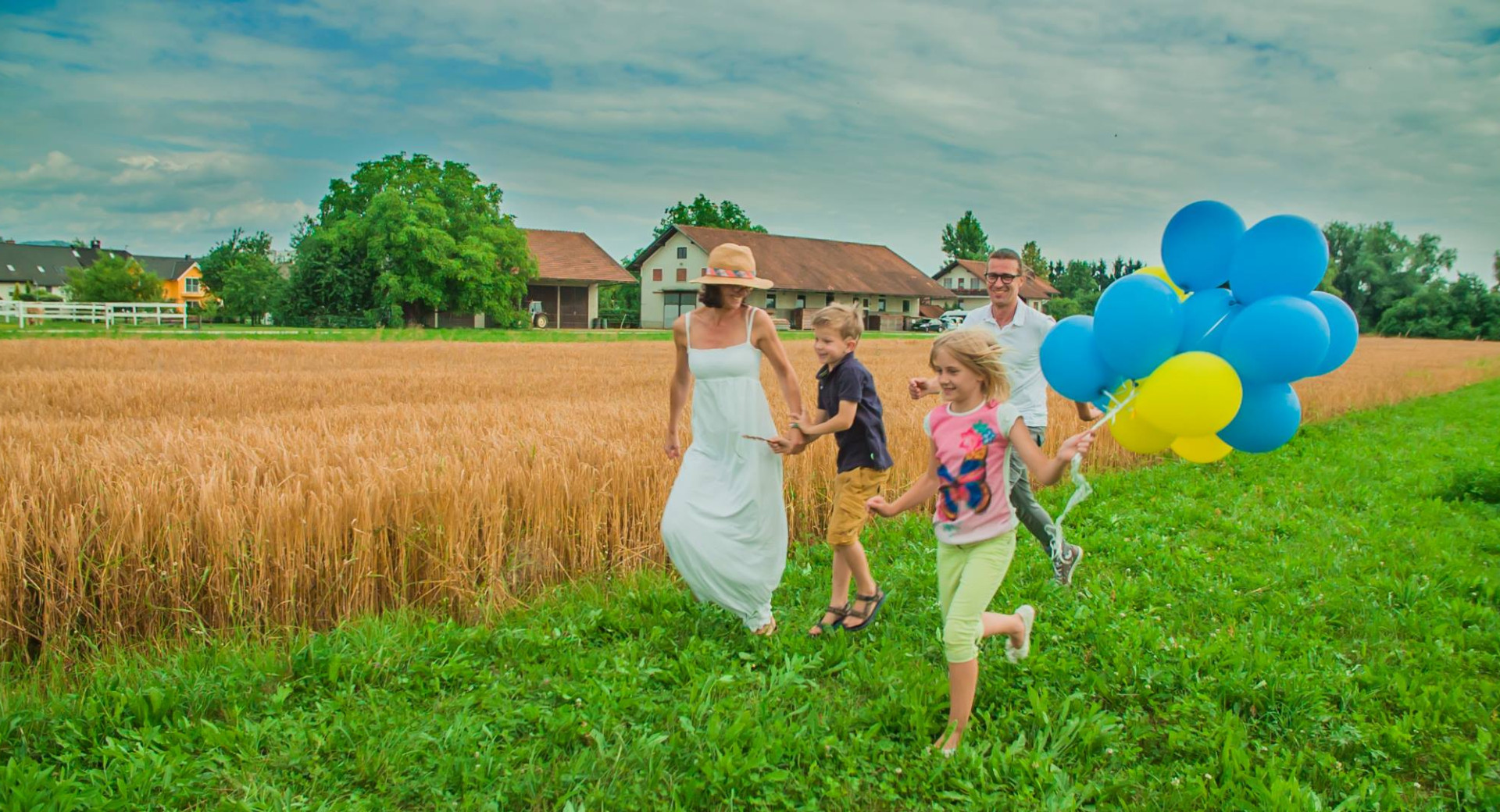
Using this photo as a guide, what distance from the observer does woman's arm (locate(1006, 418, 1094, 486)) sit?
9.68ft

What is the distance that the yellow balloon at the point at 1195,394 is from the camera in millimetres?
3047

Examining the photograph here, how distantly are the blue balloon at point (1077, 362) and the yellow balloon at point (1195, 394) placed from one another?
0.38 m

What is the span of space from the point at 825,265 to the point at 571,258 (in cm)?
1664

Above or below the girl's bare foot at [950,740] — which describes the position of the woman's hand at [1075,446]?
above

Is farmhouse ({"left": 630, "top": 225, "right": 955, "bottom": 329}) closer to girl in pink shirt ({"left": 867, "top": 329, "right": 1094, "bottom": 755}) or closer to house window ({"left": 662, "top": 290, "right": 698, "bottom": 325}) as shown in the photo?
house window ({"left": 662, "top": 290, "right": 698, "bottom": 325})

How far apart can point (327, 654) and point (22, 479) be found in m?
2.33

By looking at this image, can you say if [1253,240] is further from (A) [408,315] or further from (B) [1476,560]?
(A) [408,315]

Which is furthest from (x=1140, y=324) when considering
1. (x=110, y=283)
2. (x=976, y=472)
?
(x=110, y=283)

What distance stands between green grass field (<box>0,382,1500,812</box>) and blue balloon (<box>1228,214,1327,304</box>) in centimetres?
167

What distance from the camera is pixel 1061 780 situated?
9.67 feet

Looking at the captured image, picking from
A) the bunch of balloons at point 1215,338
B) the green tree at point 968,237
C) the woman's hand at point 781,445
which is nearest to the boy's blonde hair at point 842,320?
the woman's hand at point 781,445

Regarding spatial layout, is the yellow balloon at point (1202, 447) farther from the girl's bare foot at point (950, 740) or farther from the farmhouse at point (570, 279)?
the farmhouse at point (570, 279)

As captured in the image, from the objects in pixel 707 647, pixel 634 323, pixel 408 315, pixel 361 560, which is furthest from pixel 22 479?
pixel 634 323

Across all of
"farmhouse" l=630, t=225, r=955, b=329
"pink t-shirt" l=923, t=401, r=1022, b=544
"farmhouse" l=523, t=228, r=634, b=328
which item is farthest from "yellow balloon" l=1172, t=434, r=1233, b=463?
"farmhouse" l=523, t=228, r=634, b=328
